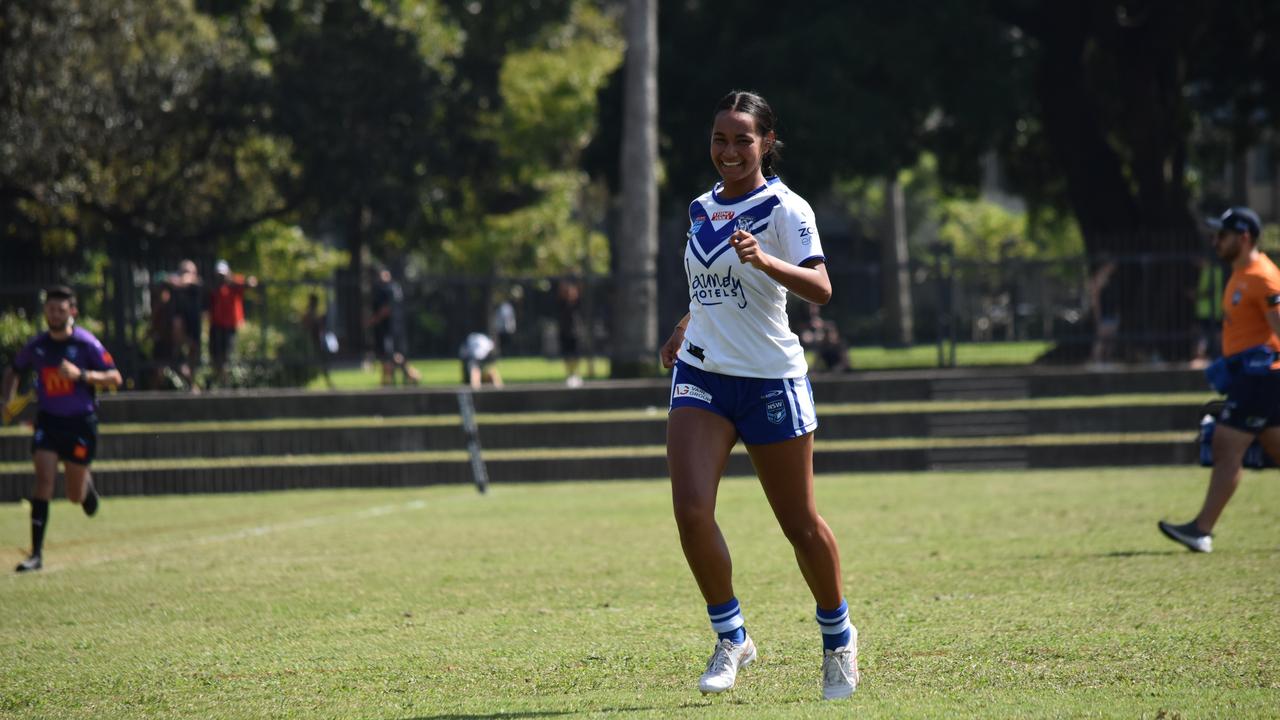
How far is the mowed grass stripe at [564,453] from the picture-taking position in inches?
651

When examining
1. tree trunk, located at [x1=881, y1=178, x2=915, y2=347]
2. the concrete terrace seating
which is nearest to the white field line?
the concrete terrace seating

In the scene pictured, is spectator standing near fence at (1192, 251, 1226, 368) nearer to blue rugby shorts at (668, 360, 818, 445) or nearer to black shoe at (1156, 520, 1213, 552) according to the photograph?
black shoe at (1156, 520, 1213, 552)

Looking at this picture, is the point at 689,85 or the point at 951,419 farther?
the point at 689,85

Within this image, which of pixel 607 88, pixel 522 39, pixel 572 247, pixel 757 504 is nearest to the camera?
pixel 757 504

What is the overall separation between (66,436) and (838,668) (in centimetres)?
705

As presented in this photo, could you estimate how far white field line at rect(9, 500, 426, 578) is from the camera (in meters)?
10.7

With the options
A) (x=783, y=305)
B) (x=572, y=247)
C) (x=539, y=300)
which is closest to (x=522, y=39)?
(x=572, y=247)

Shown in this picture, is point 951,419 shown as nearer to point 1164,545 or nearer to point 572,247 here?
point 1164,545

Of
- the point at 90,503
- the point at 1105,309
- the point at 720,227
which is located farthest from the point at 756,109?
the point at 1105,309

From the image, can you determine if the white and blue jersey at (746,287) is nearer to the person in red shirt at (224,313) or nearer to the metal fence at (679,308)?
the metal fence at (679,308)

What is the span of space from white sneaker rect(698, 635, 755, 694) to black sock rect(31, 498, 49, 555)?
6.38 m

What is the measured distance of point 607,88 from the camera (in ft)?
93.4

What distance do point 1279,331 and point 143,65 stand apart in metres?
28.6

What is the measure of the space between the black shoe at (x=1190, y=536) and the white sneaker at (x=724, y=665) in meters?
4.58
